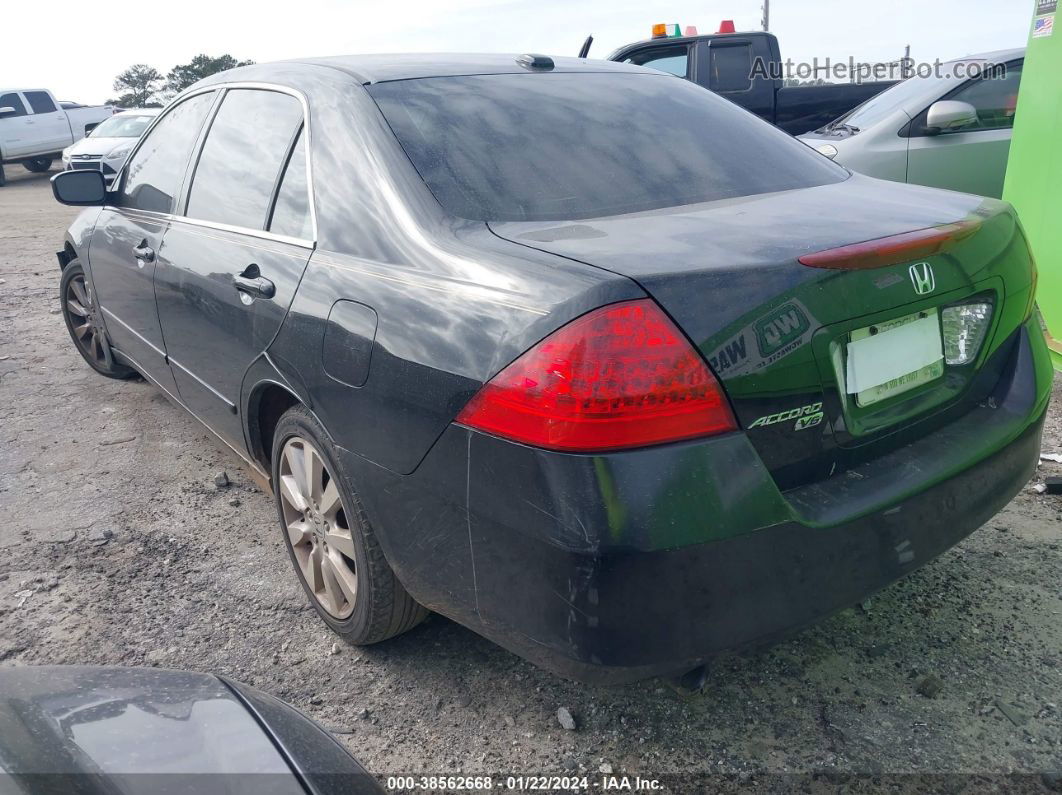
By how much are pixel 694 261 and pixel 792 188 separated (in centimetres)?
93

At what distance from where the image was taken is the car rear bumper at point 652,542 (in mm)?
1664

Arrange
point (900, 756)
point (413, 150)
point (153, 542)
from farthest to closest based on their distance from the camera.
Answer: point (153, 542), point (413, 150), point (900, 756)

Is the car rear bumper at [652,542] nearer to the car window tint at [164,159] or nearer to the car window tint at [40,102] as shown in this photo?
the car window tint at [164,159]

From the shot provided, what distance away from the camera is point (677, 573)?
1.68 m

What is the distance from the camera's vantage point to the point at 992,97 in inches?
243

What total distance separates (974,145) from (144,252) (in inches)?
211

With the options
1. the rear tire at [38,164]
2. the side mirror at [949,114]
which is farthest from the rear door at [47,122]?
the side mirror at [949,114]

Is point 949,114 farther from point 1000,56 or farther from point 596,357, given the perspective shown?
point 596,357

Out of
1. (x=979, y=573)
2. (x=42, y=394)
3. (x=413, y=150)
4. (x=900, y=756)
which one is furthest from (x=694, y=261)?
(x=42, y=394)

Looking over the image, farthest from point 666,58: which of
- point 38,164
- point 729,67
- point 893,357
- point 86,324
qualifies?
point 38,164

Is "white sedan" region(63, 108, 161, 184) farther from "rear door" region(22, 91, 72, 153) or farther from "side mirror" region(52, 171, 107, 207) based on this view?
"side mirror" region(52, 171, 107, 207)

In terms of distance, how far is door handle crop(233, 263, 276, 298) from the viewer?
257 cm

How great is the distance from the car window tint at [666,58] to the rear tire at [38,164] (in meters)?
19.8

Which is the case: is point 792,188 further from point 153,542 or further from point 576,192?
point 153,542
